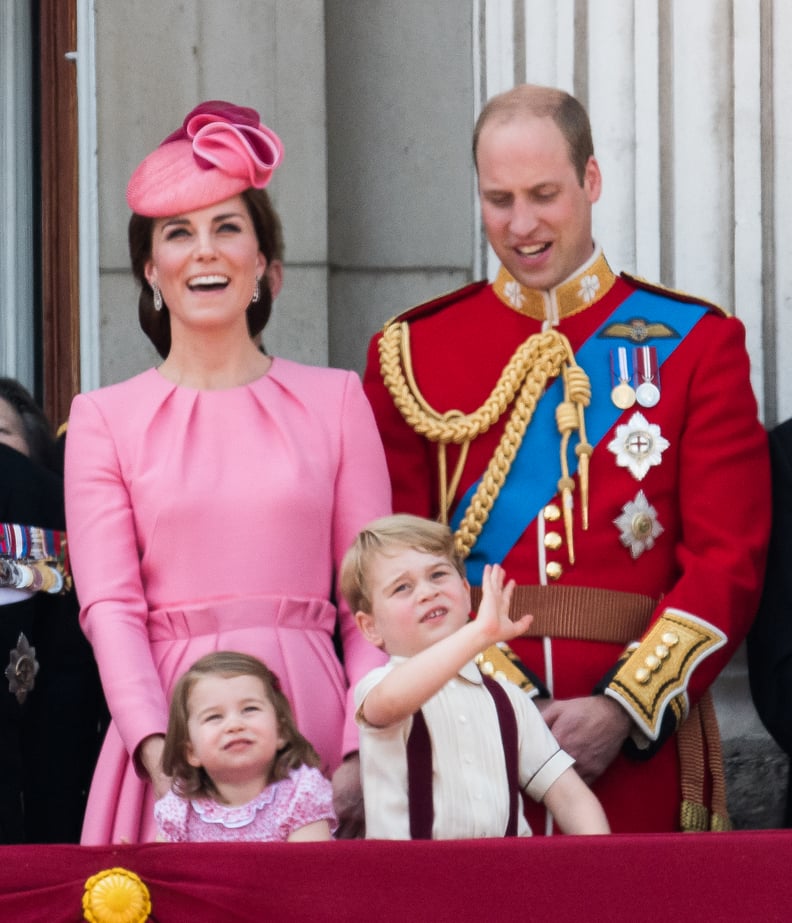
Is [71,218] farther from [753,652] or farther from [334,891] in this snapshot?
[334,891]

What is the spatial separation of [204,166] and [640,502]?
91 centimetres

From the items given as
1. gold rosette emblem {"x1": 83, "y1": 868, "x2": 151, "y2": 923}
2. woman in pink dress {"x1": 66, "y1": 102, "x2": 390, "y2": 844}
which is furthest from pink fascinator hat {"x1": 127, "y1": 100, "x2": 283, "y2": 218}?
gold rosette emblem {"x1": 83, "y1": 868, "x2": 151, "y2": 923}

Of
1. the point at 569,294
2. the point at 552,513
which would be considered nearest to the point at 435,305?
the point at 569,294

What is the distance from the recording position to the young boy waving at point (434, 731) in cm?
298

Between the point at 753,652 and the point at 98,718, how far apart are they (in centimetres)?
118

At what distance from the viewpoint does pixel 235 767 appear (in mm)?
2998

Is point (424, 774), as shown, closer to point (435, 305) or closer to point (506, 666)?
point (506, 666)

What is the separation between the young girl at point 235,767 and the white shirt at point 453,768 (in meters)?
0.08

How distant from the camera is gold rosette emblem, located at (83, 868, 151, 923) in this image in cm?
265

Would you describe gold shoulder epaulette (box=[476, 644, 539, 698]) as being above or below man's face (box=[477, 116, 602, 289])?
below

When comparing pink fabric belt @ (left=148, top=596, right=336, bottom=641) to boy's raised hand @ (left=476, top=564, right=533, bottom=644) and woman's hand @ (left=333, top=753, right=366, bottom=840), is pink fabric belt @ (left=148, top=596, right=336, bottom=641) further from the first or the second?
boy's raised hand @ (left=476, top=564, right=533, bottom=644)

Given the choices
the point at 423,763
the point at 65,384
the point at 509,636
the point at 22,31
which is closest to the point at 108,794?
the point at 423,763

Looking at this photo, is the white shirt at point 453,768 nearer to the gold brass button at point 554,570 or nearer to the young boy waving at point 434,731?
the young boy waving at point 434,731

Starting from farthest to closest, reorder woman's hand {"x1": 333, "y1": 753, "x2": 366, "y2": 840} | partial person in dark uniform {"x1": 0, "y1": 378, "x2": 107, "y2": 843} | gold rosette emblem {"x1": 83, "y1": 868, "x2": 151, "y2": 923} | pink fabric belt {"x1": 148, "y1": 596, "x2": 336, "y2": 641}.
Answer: partial person in dark uniform {"x1": 0, "y1": 378, "x2": 107, "y2": 843} → pink fabric belt {"x1": 148, "y1": 596, "x2": 336, "y2": 641} → woman's hand {"x1": 333, "y1": 753, "x2": 366, "y2": 840} → gold rosette emblem {"x1": 83, "y1": 868, "x2": 151, "y2": 923}
